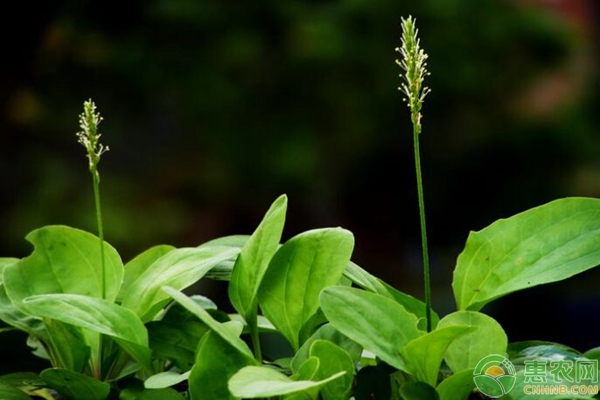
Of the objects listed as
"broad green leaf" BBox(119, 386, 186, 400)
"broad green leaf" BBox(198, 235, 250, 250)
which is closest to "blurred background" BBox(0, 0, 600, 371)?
"broad green leaf" BBox(198, 235, 250, 250)

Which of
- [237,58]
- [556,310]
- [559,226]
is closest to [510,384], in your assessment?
[559,226]

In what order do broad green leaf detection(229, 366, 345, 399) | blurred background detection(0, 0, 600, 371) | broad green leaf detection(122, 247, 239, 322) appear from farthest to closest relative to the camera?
blurred background detection(0, 0, 600, 371), broad green leaf detection(122, 247, 239, 322), broad green leaf detection(229, 366, 345, 399)

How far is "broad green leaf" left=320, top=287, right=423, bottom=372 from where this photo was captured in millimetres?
384

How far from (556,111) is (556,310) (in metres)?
0.82

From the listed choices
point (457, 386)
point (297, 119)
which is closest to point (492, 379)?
point (457, 386)

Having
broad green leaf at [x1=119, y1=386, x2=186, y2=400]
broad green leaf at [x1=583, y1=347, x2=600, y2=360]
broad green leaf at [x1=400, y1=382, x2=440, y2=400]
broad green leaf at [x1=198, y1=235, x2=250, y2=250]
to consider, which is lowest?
broad green leaf at [x1=119, y1=386, x2=186, y2=400]

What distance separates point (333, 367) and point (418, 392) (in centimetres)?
4

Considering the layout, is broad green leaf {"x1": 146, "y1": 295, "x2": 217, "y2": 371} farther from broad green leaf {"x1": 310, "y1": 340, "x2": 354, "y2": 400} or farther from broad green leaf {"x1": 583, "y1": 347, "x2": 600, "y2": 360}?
broad green leaf {"x1": 583, "y1": 347, "x2": 600, "y2": 360}

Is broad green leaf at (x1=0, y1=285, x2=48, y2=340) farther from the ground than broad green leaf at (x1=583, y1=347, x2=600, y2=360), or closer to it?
farther from the ground

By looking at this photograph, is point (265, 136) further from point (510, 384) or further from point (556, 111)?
point (510, 384)

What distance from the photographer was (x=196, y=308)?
1.22 feet

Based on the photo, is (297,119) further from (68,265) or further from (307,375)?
(307,375)

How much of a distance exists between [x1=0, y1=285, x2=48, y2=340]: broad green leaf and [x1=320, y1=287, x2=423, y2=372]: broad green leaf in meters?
0.17

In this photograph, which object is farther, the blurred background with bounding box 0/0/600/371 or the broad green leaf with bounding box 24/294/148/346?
the blurred background with bounding box 0/0/600/371
